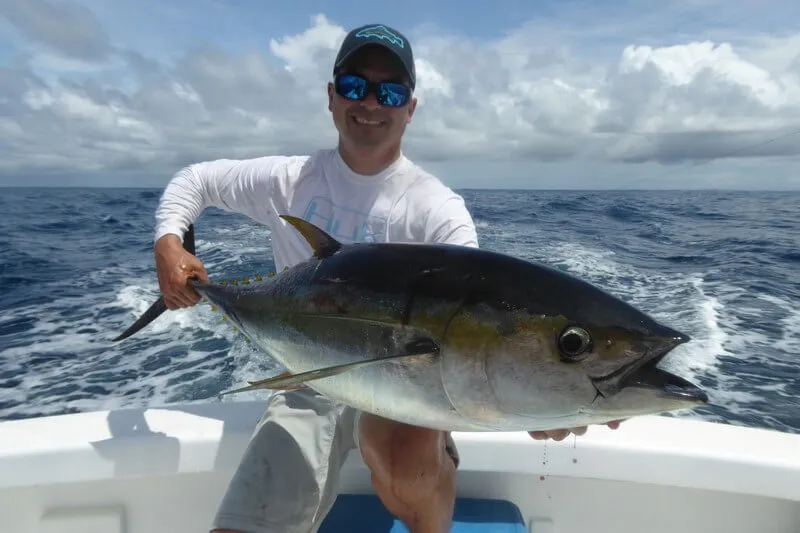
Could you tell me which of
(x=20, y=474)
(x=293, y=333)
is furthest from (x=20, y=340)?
(x=293, y=333)

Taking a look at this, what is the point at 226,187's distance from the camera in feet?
8.97

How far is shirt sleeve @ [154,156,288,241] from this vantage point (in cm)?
256

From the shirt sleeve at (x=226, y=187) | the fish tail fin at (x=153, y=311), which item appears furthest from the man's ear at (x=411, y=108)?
the fish tail fin at (x=153, y=311)

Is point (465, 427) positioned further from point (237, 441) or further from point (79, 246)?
point (79, 246)

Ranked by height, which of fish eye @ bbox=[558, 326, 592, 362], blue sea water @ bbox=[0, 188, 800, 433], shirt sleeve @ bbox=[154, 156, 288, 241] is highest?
shirt sleeve @ bbox=[154, 156, 288, 241]

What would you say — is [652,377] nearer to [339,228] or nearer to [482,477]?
[482,477]

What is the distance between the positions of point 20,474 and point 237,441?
2.65 feet

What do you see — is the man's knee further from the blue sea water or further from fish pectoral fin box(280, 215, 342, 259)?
the blue sea water

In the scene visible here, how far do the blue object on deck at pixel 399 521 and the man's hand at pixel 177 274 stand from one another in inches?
41.6

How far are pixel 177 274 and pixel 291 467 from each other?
84cm

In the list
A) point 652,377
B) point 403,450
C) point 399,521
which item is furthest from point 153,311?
point 652,377

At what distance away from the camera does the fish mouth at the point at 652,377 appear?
1.07 metres

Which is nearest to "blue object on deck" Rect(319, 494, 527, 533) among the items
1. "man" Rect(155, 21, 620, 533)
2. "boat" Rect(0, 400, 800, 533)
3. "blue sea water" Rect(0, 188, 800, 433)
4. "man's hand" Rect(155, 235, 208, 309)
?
"boat" Rect(0, 400, 800, 533)

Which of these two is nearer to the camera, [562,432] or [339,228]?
[562,432]
